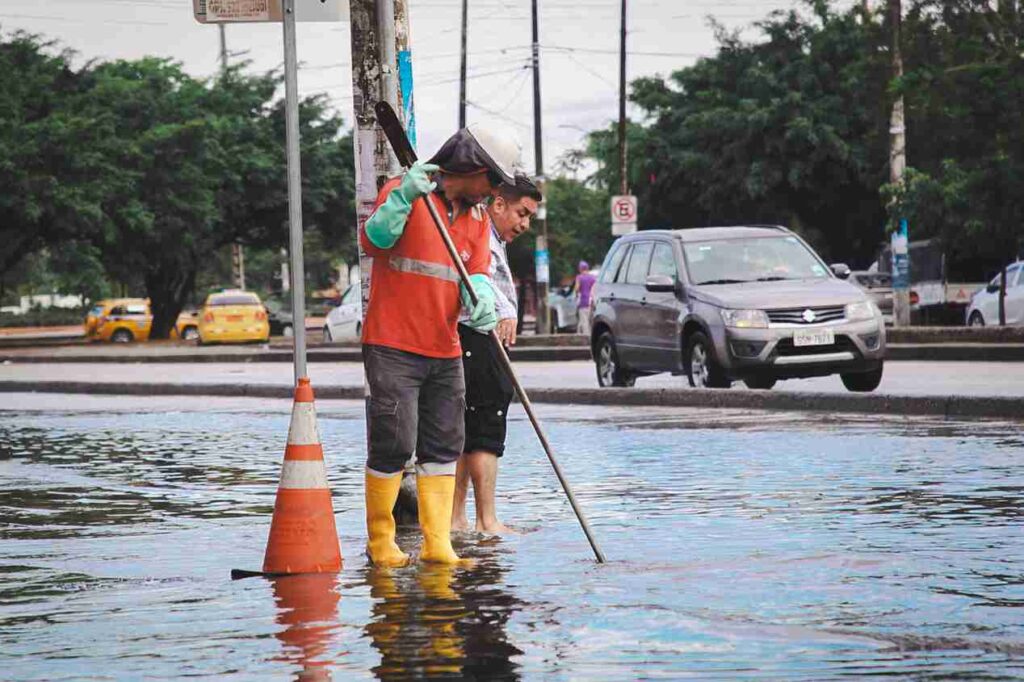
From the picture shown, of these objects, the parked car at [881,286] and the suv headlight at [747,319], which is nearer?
the suv headlight at [747,319]

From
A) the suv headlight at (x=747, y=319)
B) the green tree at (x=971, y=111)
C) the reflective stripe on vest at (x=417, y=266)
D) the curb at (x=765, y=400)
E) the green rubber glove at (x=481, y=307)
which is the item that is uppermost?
the green tree at (x=971, y=111)

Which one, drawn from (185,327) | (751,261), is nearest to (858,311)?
(751,261)

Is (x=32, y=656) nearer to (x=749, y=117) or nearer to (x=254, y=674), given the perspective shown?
(x=254, y=674)

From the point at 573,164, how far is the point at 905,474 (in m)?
56.4

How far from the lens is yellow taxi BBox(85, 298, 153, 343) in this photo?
198 ft

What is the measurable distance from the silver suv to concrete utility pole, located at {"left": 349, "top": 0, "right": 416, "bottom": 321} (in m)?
9.81

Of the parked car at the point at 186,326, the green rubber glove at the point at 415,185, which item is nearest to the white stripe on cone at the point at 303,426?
the green rubber glove at the point at 415,185

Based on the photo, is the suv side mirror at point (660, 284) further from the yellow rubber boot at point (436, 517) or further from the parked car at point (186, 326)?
the parked car at point (186, 326)

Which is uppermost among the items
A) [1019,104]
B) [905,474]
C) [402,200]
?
[1019,104]

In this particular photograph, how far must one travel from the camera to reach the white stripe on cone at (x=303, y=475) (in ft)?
25.0

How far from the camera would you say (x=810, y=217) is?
56062 millimetres

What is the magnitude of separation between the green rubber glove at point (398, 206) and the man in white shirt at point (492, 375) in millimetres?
1050

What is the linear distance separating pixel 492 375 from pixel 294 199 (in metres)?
1.18

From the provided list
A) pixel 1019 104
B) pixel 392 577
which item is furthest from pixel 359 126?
pixel 1019 104
